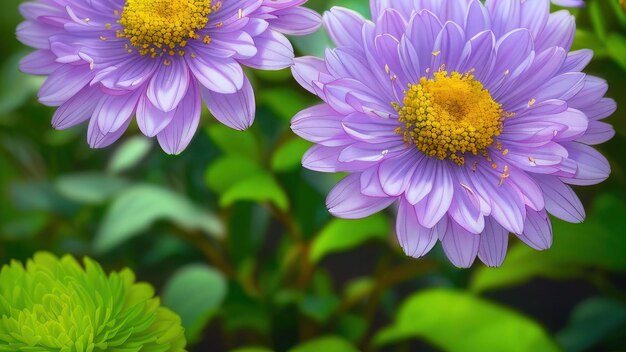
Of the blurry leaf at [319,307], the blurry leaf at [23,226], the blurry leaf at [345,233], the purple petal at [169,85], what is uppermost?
the purple petal at [169,85]

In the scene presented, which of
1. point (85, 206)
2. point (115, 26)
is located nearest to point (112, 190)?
point (85, 206)

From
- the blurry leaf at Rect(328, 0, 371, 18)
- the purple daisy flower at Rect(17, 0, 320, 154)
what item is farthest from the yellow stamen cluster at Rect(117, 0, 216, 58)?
the blurry leaf at Rect(328, 0, 371, 18)

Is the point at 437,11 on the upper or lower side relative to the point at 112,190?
upper

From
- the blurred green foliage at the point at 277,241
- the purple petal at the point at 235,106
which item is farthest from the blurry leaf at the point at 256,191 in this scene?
the purple petal at the point at 235,106

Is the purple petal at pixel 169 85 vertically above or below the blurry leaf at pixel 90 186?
above

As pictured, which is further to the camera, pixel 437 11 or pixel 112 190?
pixel 112 190

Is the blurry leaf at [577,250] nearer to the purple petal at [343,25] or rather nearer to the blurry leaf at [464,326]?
the blurry leaf at [464,326]

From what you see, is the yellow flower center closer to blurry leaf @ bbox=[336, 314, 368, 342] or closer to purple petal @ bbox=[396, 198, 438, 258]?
purple petal @ bbox=[396, 198, 438, 258]

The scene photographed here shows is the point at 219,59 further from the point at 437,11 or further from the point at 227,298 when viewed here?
the point at 227,298
